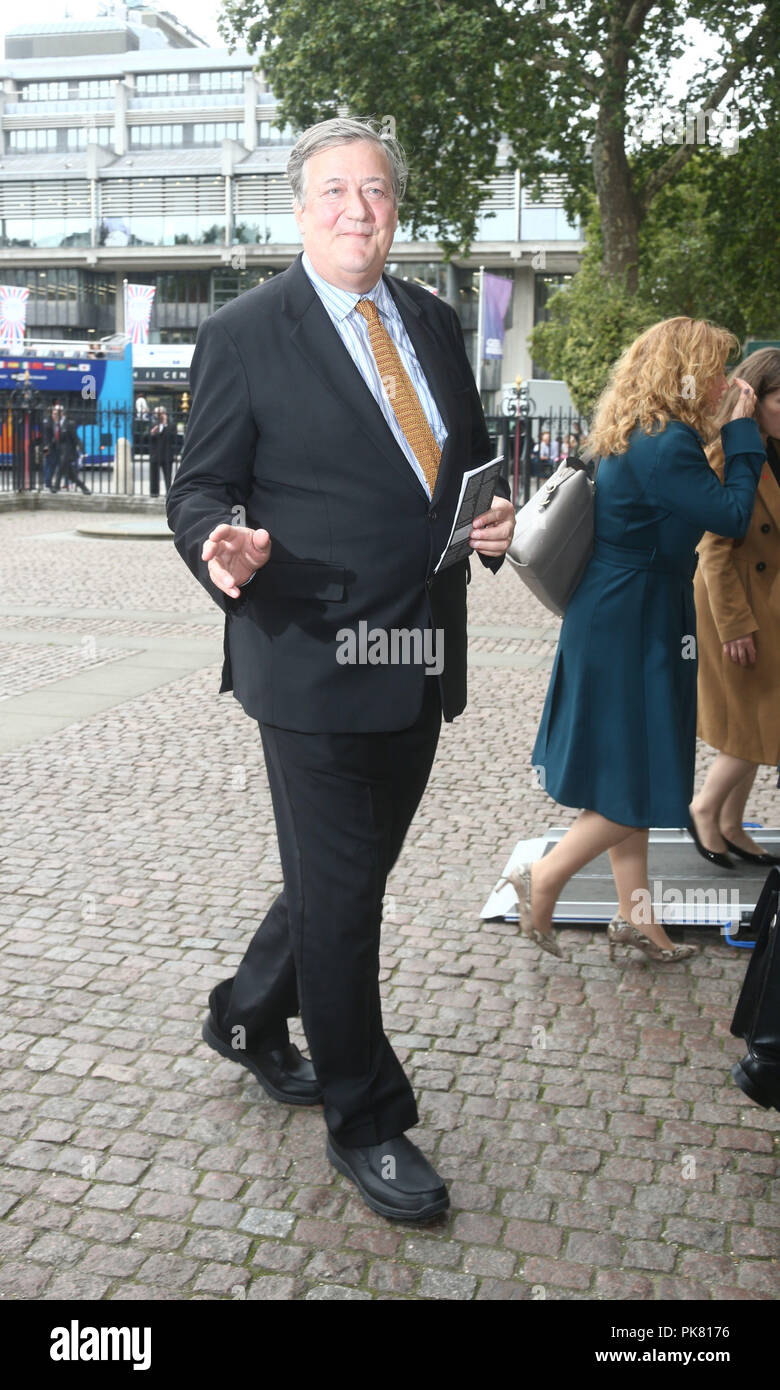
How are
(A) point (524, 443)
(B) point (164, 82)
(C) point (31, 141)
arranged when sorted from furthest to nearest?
1. (B) point (164, 82)
2. (C) point (31, 141)
3. (A) point (524, 443)

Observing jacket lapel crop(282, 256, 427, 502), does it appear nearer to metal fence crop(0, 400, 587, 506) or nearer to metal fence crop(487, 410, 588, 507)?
metal fence crop(487, 410, 588, 507)

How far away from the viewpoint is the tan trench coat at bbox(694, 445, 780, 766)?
4.80 m

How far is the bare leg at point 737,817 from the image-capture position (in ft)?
16.8

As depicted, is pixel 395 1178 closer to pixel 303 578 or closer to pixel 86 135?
pixel 303 578

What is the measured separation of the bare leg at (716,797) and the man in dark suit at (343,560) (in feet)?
7.86

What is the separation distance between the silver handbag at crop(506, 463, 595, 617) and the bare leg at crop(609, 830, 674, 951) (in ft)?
2.78

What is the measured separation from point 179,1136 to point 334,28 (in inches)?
715

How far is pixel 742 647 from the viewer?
4828mm

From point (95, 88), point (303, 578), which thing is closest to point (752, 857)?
point (303, 578)

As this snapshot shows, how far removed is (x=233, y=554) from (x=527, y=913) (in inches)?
85.0

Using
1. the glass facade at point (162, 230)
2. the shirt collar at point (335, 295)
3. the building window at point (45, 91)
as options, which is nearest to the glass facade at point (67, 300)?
the glass facade at point (162, 230)

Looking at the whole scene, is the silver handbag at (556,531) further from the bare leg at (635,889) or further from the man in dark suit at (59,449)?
the man in dark suit at (59,449)

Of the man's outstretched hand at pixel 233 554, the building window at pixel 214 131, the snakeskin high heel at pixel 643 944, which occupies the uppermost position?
the building window at pixel 214 131

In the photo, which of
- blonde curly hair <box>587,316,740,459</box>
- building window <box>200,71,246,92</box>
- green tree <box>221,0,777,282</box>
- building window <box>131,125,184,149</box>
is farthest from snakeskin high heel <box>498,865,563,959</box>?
building window <box>200,71,246,92</box>
